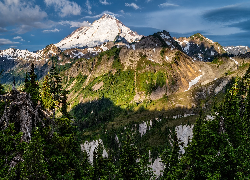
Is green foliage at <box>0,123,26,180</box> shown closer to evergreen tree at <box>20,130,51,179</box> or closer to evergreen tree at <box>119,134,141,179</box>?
evergreen tree at <box>20,130,51,179</box>

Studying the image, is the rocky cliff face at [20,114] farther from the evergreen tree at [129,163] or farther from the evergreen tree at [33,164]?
the evergreen tree at [129,163]

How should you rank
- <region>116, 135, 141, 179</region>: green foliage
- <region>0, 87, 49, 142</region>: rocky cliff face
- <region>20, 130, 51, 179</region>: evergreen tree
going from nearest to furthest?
<region>20, 130, 51, 179</region>: evergreen tree, <region>0, 87, 49, 142</region>: rocky cliff face, <region>116, 135, 141, 179</region>: green foliage

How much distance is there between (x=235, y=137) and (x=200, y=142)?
4313mm

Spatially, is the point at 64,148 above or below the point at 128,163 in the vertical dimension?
above

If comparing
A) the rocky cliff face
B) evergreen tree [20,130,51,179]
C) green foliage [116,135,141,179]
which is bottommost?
green foliage [116,135,141,179]

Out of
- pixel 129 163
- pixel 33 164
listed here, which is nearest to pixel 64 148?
pixel 33 164

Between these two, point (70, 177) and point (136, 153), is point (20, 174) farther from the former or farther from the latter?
point (136, 153)

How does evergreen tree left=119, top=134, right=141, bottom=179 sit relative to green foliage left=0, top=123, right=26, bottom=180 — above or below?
below

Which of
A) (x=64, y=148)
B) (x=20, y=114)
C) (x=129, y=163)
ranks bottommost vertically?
(x=129, y=163)

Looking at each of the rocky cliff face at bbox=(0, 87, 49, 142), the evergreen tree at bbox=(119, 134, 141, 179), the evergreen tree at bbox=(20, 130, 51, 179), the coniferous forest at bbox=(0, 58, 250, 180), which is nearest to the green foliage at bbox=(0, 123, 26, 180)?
the coniferous forest at bbox=(0, 58, 250, 180)

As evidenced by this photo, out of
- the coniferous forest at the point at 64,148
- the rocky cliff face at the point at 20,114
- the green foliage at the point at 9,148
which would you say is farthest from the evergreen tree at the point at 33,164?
the rocky cliff face at the point at 20,114

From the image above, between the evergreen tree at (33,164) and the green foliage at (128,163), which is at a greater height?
the evergreen tree at (33,164)

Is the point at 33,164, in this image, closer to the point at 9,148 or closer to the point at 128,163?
Result: the point at 9,148

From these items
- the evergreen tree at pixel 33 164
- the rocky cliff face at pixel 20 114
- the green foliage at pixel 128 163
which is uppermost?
the rocky cliff face at pixel 20 114
